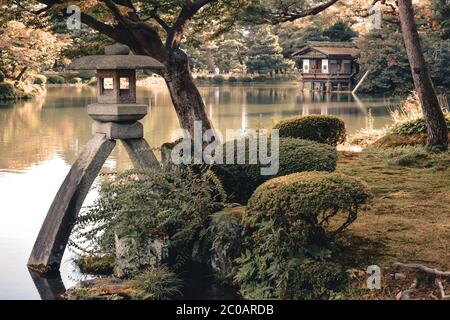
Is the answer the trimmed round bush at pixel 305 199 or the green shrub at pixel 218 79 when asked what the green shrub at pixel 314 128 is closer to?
the trimmed round bush at pixel 305 199

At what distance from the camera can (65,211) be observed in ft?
21.8

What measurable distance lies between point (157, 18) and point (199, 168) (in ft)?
13.4

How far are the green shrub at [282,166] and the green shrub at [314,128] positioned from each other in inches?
103

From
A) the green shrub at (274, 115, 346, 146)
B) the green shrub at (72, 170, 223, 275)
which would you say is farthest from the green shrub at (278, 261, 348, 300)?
the green shrub at (274, 115, 346, 146)

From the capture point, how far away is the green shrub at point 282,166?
712 centimetres

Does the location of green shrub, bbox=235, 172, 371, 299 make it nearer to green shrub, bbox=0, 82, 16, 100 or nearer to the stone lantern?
the stone lantern

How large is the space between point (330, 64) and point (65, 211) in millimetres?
32854

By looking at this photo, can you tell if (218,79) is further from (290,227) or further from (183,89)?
(290,227)

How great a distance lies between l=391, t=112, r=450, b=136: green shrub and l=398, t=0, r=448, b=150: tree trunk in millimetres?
1283

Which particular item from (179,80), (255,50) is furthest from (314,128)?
(255,50)

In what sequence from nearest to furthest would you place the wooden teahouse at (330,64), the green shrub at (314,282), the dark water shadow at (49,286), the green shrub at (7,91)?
the green shrub at (314,282), the dark water shadow at (49,286), the green shrub at (7,91), the wooden teahouse at (330,64)

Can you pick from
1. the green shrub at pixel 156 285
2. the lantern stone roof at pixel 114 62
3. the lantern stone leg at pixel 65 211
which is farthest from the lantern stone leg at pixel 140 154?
the green shrub at pixel 156 285

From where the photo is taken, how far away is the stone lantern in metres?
6.62

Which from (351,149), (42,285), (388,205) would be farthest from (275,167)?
(351,149)
